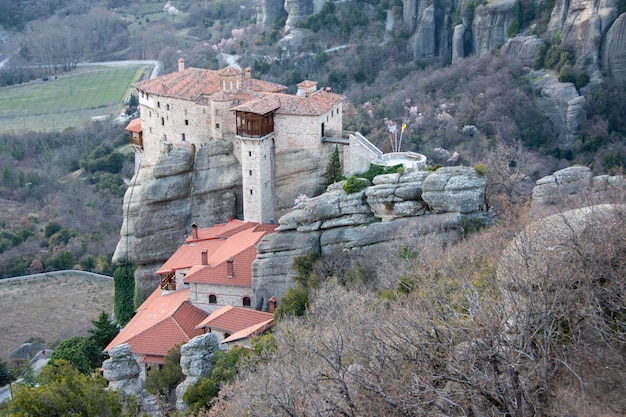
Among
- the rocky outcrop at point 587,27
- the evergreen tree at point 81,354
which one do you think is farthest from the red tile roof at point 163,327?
the rocky outcrop at point 587,27

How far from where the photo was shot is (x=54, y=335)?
49781 mm

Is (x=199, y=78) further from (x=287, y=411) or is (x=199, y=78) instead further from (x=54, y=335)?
(x=287, y=411)

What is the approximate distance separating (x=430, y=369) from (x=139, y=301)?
92.7 feet

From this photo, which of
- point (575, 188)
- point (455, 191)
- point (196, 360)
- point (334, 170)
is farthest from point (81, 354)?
point (575, 188)

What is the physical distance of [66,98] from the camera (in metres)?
96.2

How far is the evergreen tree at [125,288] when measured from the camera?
46.3 m

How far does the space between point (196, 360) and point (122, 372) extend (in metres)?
2.30

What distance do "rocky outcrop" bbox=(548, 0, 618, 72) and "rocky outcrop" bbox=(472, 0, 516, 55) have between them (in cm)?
505

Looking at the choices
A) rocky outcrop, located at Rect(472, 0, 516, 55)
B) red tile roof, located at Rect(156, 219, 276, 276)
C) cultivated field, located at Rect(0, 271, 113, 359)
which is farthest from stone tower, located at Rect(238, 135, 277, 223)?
rocky outcrop, located at Rect(472, 0, 516, 55)

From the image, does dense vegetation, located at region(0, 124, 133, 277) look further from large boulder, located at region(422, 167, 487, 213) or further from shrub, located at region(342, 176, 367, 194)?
large boulder, located at region(422, 167, 487, 213)

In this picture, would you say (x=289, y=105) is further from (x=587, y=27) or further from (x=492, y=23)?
(x=492, y=23)

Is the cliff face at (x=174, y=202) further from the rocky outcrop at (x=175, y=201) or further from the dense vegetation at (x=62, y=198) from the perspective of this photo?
the dense vegetation at (x=62, y=198)

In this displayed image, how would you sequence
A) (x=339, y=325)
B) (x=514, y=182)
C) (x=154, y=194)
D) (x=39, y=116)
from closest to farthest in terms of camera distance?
(x=339, y=325), (x=514, y=182), (x=154, y=194), (x=39, y=116)

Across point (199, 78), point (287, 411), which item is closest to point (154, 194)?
point (199, 78)
